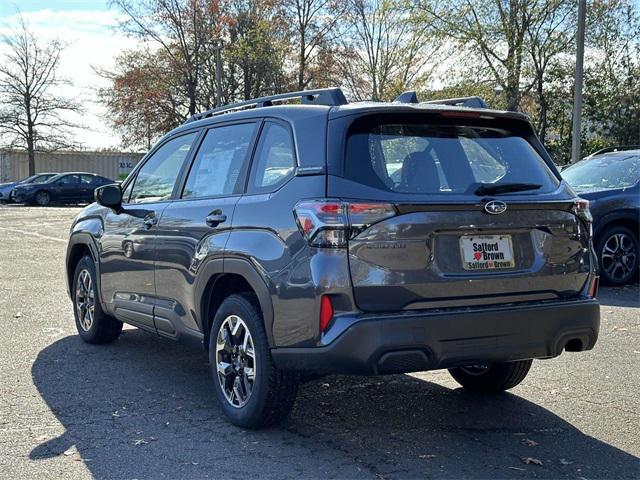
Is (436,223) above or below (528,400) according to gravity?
above

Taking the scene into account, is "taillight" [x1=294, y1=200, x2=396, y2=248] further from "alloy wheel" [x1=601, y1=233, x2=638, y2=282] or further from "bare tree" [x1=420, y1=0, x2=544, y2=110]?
"bare tree" [x1=420, y1=0, x2=544, y2=110]

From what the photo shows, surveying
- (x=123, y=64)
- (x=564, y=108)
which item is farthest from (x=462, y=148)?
(x=123, y=64)

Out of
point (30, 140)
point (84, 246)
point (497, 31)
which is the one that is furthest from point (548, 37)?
point (30, 140)

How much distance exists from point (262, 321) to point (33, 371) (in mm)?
2462

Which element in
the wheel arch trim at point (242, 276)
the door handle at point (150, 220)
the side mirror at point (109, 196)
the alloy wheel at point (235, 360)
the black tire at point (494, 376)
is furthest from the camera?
the side mirror at point (109, 196)

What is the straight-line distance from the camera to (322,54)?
40.5 metres

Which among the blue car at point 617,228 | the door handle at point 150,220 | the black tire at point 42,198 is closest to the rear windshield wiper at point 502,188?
the door handle at point 150,220

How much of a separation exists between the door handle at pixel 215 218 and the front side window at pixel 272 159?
0.25 metres

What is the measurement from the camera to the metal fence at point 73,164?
5119cm

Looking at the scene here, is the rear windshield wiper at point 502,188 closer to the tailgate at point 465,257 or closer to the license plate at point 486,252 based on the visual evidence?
the tailgate at point 465,257

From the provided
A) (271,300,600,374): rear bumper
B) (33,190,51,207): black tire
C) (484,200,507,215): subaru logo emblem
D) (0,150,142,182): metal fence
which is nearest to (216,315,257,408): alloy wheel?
(271,300,600,374): rear bumper

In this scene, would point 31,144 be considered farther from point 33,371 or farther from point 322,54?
point 33,371

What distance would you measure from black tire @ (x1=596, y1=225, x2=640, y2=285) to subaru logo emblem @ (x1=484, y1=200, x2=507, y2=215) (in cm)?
649

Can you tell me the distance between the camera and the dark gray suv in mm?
3955
